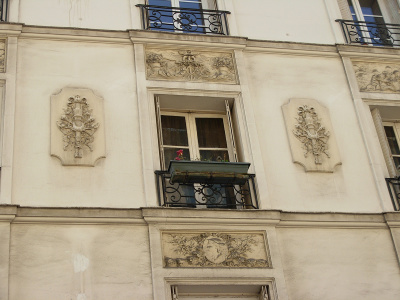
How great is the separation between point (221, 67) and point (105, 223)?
3.27m

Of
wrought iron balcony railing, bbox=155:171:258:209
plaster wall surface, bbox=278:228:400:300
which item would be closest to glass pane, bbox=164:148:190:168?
wrought iron balcony railing, bbox=155:171:258:209

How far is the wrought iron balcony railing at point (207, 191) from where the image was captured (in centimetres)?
970

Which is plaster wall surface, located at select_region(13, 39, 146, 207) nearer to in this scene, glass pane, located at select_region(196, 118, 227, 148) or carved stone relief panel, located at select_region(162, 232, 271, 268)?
carved stone relief panel, located at select_region(162, 232, 271, 268)

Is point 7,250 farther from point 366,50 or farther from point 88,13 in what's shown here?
point 366,50

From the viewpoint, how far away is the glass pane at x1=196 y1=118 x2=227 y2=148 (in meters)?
10.7

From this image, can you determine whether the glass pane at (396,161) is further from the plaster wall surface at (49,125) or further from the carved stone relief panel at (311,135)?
the plaster wall surface at (49,125)

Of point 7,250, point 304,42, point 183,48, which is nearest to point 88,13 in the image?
point 183,48

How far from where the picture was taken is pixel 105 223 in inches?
360

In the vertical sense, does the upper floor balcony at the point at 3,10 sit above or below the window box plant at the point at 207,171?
above

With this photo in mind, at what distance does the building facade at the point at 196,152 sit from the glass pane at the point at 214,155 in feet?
0.07

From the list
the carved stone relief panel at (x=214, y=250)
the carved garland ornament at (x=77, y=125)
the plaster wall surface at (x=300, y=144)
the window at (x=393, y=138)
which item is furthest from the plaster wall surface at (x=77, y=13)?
the window at (x=393, y=138)

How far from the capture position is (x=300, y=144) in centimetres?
1055

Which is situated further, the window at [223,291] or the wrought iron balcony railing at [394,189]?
the wrought iron balcony railing at [394,189]

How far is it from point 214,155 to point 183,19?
256 centimetres
